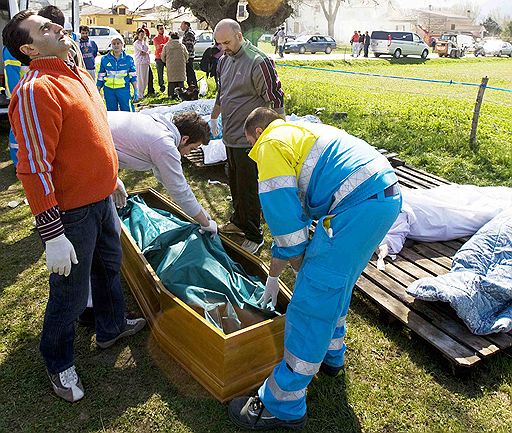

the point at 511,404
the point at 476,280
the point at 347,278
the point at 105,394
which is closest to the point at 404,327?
the point at 476,280

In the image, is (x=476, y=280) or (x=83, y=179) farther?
(x=476, y=280)

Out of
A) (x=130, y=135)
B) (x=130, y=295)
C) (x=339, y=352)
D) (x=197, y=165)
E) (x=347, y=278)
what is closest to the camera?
(x=347, y=278)

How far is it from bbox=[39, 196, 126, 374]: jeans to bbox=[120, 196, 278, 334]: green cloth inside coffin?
0.35 m

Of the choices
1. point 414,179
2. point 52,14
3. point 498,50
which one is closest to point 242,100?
point 52,14

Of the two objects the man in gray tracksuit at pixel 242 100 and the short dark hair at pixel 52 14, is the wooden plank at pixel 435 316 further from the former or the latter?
the short dark hair at pixel 52 14

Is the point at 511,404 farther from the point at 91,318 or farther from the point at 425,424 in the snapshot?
the point at 91,318

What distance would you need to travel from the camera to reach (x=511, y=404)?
2.62 m

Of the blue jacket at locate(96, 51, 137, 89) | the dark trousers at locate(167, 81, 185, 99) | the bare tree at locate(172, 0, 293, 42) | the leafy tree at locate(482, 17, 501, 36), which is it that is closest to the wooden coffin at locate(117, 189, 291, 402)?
the blue jacket at locate(96, 51, 137, 89)

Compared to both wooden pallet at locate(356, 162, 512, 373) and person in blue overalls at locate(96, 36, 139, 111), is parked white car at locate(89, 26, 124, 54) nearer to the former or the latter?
person in blue overalls at locate(96, 36, 139, 111)

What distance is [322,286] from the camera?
2121 millimetres

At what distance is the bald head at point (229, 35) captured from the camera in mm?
3779

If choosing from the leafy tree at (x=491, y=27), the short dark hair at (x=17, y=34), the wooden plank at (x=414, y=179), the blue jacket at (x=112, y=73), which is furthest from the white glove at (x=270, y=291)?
the leafy tree at (x=491, y=27)

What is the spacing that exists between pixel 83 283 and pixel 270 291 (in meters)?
0.96

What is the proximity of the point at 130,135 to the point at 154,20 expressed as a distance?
53115 mm
